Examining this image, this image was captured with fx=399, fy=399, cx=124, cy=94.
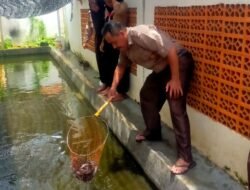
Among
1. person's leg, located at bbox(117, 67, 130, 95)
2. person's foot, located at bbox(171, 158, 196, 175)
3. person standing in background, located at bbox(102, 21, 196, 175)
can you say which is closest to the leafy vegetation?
person's leg, located at bbox(117, 67, 130, 95)

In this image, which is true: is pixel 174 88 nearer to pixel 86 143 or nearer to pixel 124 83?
pixel 86 143

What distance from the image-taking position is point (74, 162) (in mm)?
4566

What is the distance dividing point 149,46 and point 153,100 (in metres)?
0.89

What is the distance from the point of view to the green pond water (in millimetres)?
5020

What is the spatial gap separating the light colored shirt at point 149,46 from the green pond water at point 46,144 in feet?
4.91

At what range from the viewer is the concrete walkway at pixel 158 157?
13.4 ft

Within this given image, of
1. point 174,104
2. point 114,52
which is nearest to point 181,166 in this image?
point 174,104

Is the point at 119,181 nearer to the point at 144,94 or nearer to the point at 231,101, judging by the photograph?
the point at 144,94

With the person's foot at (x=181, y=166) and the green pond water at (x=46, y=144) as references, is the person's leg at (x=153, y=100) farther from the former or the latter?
the person's foot at (x=181, y=166)

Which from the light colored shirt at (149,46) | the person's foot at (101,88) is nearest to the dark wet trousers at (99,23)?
the person's foot at (101,88)

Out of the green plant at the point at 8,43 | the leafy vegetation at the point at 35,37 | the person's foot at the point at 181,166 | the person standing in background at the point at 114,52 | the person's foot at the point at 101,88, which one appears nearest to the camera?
the person's foot at the point at 181,166

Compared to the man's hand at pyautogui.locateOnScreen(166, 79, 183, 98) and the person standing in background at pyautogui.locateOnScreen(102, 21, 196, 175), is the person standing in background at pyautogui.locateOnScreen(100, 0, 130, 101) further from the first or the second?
the man's hand at pyautogui.locateOnScreen(166, 79, 183, 98)

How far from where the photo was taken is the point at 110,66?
304 inches

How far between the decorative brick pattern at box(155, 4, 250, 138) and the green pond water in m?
1.30
